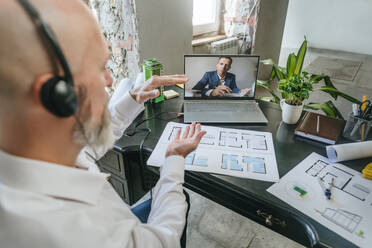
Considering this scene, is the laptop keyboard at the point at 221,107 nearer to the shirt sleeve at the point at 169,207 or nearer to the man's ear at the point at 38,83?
the shirt sleeve at the point at 169,207

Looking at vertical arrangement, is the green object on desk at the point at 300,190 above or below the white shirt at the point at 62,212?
below

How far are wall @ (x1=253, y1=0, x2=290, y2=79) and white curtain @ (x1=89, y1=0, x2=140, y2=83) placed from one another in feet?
6.41

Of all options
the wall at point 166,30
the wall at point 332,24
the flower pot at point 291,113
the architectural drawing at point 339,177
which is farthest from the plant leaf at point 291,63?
the wall at point 332,24

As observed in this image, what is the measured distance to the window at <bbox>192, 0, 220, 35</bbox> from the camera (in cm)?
293

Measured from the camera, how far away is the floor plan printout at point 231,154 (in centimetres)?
84

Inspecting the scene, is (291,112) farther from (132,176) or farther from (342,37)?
(342,37)

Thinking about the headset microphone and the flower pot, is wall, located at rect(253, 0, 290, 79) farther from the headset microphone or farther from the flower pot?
the headset microphone

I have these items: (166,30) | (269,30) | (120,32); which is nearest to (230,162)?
(120,32)

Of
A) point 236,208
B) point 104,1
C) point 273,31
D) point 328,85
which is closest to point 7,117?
point 236,208

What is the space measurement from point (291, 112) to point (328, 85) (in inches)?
17.4

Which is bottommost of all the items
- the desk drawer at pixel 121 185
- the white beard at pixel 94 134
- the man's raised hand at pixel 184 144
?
the desk drawer at pixel 121 185

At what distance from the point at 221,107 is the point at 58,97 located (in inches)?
36.3

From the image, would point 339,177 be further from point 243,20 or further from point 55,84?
point 243,20

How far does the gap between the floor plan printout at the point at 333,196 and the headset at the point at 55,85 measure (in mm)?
635
